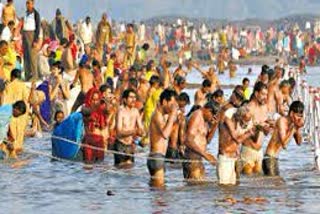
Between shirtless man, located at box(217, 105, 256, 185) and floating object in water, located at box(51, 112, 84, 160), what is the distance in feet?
13.4

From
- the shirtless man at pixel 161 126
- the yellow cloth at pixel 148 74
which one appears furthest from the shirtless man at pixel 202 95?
the shirtless man at pixel 161 126

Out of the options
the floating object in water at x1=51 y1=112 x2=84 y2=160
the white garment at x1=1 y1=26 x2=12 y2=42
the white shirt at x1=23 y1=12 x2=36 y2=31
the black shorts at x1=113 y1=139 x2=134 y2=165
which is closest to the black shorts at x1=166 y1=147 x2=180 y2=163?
the black shorts at x1=113 y1=139 x2=134 y2=165

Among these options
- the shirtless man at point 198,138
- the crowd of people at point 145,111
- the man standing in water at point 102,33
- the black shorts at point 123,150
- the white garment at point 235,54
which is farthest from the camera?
the white garment at point 235,54

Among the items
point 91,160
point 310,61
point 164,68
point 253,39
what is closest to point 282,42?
point 310,61

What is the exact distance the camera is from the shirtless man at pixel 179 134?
1734cm

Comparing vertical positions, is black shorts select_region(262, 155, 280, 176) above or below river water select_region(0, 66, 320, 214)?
above

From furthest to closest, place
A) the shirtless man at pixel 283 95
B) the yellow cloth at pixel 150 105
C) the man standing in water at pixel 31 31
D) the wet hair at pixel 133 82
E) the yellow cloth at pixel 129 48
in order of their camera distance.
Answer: the yellow cloth at pixel 129 48 < the man standing in water at pixel 31 31 < the wet hair at pixel 133 82 < the shirtless man at pixel 283 95 < the yellow cloth at pixel 150 105

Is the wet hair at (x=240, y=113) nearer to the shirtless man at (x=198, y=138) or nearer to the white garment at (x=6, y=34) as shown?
the shirtless man at (x=198, y=138)

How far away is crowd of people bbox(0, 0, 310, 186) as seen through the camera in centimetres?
1655

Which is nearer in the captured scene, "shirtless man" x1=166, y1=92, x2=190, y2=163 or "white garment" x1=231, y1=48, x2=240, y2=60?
"shirtless man" x1=166, y1=92, x2=190, y2=163

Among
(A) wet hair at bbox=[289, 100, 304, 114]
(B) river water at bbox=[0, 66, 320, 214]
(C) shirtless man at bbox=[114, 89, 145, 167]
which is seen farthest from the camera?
(C) shirtless man at bbox=[114, 89, 145, 167]

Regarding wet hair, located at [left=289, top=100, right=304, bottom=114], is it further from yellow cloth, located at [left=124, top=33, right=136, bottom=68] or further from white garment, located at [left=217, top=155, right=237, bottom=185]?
yellow cloth, located at [left=124, top=33, right=136, bottom=68]

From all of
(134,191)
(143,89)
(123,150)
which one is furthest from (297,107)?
(143,89)

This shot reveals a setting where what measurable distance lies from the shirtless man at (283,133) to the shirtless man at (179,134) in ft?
4.14
